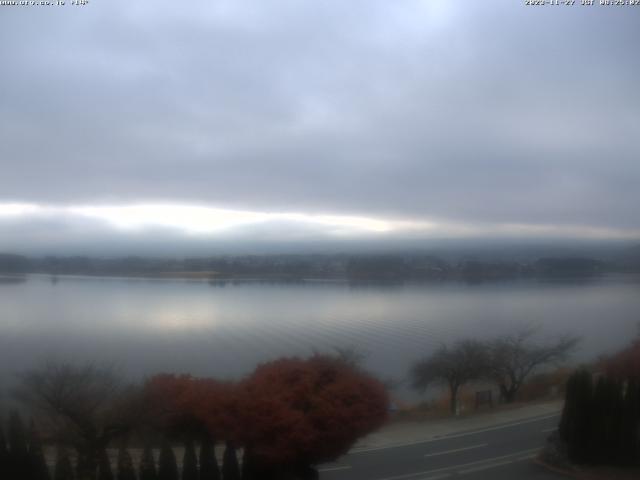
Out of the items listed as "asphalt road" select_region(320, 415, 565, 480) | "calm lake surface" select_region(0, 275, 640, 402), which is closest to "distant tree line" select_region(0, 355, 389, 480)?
"asphalt road" select_region(320, 415, 565, 480)

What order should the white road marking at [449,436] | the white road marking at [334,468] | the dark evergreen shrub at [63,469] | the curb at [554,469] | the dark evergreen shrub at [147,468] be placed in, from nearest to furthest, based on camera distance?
the dark evergreen shrub at [63,469], the dark evergreen shrub at [147,468], the curb at [554,469], the white road marking at [334,468], the white road marking at [449,436]

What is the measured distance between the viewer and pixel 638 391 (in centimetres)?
1051

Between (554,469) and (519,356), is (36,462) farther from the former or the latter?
(519,356)

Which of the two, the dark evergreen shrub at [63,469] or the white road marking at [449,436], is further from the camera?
the white road marking at [449,436]

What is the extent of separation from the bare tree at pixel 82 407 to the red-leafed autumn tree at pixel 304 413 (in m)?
1.95

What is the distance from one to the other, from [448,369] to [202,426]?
8.60 m

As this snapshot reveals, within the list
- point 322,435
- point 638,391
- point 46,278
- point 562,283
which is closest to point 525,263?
point 562,283

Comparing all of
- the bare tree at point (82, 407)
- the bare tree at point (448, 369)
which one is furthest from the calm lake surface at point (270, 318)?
the bare tree at point (82, 407)

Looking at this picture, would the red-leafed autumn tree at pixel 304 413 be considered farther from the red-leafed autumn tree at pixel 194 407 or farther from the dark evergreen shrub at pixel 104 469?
the dark evergreen shrub at pixel 104 469

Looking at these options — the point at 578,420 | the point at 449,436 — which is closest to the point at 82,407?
the point at 449,436

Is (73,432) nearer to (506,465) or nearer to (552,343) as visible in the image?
(506,465)

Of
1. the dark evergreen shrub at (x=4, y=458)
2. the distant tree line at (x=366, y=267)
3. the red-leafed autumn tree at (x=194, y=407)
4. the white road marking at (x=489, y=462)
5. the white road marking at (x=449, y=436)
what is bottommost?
the white road marking at (x=449, y=436)

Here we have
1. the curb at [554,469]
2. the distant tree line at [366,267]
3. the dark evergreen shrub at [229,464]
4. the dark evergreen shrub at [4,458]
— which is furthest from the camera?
the distant tree line at [366,267]

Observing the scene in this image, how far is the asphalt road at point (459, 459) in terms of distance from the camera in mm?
9320
